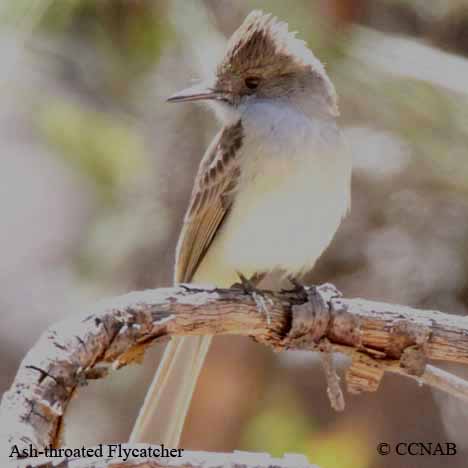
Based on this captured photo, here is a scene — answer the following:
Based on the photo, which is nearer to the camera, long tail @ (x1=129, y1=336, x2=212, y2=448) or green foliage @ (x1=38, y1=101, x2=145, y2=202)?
long tail @ (x1=129, y1=336, x2=212, y2=448)

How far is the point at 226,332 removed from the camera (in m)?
3.61

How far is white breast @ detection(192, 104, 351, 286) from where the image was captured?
13.4ft

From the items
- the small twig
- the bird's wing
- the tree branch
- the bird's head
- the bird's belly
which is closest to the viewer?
the tree branch

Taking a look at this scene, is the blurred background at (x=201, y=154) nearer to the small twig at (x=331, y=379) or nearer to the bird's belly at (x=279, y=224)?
the bird's belly at (x=279, y=224)

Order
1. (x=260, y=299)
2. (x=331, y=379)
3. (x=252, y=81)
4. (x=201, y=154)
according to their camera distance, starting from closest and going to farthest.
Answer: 1. (x=331, y=379)
2. (x=260, y=299)
3. (x=252, y=81)
4. (x=201, y=154)

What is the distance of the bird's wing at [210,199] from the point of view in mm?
4258

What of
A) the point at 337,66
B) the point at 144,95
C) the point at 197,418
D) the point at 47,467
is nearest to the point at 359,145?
the point at 337,66

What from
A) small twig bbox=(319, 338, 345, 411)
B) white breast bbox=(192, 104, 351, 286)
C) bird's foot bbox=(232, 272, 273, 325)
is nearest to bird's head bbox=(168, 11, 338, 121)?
white breast bbox=(192, 104, 351, 286)

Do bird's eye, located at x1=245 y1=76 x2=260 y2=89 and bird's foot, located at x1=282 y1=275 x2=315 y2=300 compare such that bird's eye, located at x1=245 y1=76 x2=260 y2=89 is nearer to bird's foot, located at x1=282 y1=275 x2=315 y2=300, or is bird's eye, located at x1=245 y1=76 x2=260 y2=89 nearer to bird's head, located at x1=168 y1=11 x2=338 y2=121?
bird's head, located at x1=168 y1=11 x2=338 y2=121

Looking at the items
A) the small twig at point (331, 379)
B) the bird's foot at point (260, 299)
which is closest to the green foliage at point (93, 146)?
the bird's foot at point (260, 299)

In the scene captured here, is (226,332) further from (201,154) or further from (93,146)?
(201,154)

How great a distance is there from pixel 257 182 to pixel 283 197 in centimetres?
12

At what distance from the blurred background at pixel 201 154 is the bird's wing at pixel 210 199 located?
0.72 m

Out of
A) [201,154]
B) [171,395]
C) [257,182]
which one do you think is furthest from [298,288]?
[201,154]
